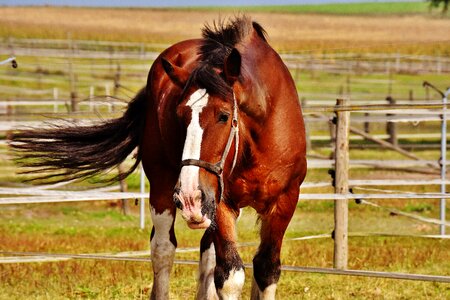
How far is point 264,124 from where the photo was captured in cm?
546

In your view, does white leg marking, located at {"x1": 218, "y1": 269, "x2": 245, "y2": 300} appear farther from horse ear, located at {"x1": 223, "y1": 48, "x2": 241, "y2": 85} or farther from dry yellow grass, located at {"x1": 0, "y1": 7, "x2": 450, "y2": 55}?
dry yellow grass, located at {"x1": 0, "y1": 7, "x2": 450, "y2": 55}

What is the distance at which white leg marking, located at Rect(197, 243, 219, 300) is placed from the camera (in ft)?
20.4

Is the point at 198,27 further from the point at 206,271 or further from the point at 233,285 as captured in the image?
the point at 233,285

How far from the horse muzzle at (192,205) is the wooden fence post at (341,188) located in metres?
4.10

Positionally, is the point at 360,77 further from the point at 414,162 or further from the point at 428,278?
the point at 428,278

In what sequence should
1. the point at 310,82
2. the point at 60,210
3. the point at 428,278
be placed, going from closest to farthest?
the point at 428,278 → the point at 60,210 → the point at 310,82

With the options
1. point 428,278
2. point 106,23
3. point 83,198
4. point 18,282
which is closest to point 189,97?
point 428,278

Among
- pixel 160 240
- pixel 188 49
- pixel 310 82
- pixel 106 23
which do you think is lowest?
pixel 160 240

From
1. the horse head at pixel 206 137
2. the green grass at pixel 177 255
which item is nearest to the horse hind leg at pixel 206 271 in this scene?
the green grass at pixel 177 255

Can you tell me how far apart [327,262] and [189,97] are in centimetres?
458

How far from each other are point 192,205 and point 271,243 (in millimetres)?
1197

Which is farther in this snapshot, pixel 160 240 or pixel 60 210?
pixel 60 210

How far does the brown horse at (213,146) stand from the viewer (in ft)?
15.7

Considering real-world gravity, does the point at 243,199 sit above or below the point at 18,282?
above
